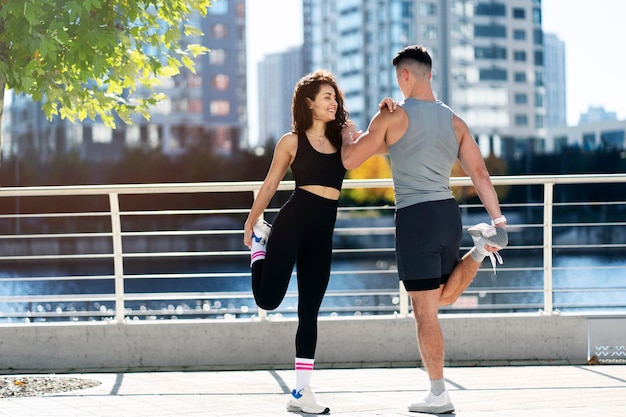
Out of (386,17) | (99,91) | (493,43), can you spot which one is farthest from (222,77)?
(99,91)

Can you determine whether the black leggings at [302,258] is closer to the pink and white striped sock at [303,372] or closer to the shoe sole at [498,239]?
the pink and white striped sock at [303,372]

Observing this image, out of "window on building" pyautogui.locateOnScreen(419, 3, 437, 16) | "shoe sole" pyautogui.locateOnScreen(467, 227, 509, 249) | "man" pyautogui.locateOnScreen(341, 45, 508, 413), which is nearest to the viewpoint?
"shoe sole" pyautogui.locateOnScreen(467, 227, 509, 249)

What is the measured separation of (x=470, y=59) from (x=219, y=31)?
32.2m

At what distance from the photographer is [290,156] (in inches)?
219

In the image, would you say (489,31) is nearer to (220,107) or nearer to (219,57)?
(219,57)

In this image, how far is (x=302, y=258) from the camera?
220 inches

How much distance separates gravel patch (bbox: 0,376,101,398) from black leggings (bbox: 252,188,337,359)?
175 cm

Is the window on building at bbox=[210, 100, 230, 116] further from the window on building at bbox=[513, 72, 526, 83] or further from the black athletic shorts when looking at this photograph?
the black athletic shorts

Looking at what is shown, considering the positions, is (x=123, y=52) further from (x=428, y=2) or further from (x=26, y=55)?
(x=428, y=2)

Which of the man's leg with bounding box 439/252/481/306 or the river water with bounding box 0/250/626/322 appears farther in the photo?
the river water with bounding box 0/250/626/322

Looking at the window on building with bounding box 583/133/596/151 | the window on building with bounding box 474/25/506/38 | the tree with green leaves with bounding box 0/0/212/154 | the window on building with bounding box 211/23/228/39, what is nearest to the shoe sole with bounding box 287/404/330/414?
the tree with green leaves with bounding box 0/0/212/154

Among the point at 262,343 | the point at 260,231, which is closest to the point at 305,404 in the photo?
the point at 260,231

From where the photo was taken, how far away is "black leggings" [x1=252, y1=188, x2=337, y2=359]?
5.52 m

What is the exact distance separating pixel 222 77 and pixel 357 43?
2728 centimetres
